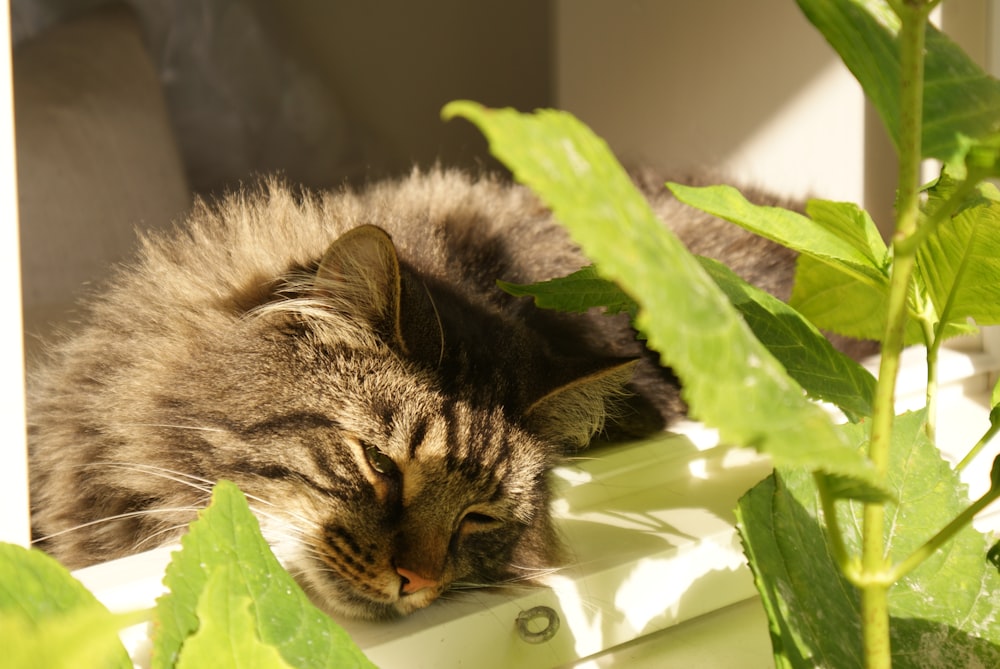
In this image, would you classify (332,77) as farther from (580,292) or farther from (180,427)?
(580,292)

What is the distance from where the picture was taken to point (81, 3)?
2.53m

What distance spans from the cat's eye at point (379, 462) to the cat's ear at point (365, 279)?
0.12 metres

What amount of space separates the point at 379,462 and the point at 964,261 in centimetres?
61

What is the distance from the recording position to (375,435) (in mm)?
1022

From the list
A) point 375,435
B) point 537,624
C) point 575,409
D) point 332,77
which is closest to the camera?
point 537,624

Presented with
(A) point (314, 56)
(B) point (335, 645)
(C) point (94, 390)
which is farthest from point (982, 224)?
(A) point (314, 56)

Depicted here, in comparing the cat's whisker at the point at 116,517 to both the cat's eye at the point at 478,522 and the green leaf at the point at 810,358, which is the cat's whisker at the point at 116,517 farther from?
the green leaf at the point at 810,358

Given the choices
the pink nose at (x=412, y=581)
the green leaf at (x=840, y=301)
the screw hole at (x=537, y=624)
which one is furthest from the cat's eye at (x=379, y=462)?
the green leaf at (x=840, y=301)

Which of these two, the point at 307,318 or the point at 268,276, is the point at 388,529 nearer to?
the point at 307,318

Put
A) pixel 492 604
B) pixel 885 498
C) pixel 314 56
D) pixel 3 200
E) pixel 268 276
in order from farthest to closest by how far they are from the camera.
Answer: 1. pixel 314 56
2. pixel 268 276
3. pixel 492 604
4. pixel 3 200
5. pixel 885 498

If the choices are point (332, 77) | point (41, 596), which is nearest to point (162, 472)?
point (41, 596)

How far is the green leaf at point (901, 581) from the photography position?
0.55 metres

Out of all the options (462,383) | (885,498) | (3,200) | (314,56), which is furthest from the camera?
(314,56)

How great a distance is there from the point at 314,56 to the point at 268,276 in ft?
5.73
